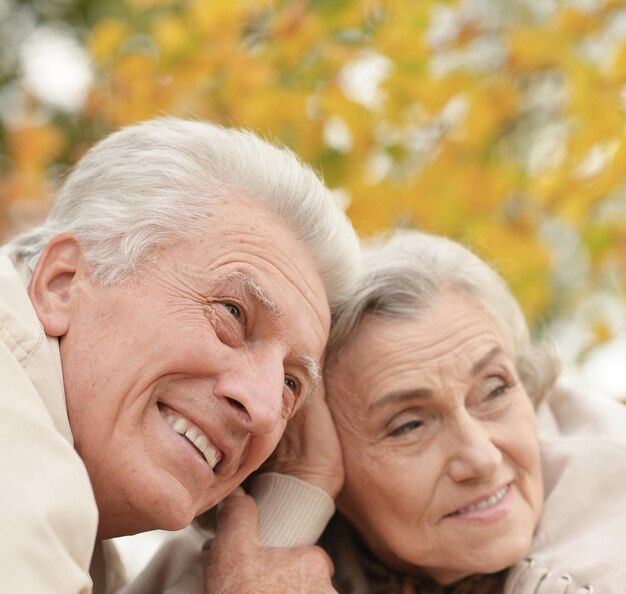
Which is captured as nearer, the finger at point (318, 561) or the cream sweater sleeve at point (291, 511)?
the finger at point (318, 561)

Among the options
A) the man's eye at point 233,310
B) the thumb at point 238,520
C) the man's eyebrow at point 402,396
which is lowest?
the thumb at point 238,520

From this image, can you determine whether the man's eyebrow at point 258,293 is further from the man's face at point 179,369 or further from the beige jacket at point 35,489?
the beige jacket at point 35,489

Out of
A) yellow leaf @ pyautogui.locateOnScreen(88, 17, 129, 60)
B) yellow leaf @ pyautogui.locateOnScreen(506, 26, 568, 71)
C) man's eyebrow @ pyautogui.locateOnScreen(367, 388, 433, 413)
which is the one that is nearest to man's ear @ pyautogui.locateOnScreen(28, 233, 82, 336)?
man's eyebrow @ pyautogui.locateOnScreen(367, 388, 433, 413)

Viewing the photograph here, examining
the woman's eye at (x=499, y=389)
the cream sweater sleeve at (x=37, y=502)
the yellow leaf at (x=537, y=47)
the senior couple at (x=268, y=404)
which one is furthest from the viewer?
the yellow leaf at (x=537, y=47)

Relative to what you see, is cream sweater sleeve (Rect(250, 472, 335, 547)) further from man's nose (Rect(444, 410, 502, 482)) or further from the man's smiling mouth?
the man's smiling mouth

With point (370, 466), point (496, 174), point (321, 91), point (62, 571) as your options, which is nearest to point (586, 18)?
point (496, 174)

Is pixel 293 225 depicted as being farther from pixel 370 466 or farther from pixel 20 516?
pixel 20 516

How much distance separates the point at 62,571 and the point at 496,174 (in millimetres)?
2854

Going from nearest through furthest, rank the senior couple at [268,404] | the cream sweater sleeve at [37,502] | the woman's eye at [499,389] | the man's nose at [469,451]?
the cream sweater sleeve at [37,502], the senior couple at [268,404], the man's nose at [469,451], the woman's eye at [499,389]

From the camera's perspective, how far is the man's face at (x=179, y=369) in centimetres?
239

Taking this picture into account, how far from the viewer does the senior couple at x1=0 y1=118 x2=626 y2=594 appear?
238 centimetres

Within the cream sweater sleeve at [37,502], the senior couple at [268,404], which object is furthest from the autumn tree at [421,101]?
the cream sweater sleeve at [37,502]

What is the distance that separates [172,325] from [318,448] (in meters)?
0.90

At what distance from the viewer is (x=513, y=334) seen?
3.42 meters
